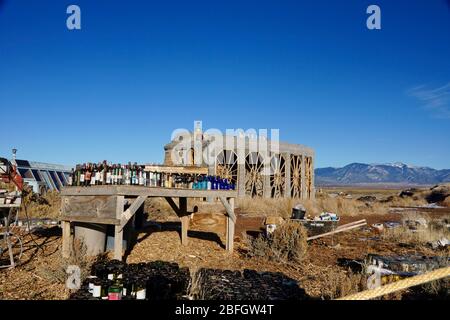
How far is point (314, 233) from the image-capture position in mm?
13375

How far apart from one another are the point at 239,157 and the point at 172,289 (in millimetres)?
18895

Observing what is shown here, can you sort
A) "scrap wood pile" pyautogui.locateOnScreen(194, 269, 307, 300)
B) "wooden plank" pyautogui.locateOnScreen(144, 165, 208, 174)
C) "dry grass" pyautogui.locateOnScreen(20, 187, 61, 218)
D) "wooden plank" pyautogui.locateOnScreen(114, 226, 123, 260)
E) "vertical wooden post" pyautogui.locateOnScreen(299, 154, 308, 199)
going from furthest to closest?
1. "vertical wooden post" pyautogui.locateOnScreen(299, 154, 308, 199)
2. "dry grass" pyautogui.locateOnScreen(20, 187, 61, 218)
3. "wooden plank" pyautogui.locateOnScreen(144, 165, 208, 174)
4. "wooden plank" pyautogui.locateOnScreen(114, 226, 123, 260)
5. "scrap wood pile" pyautogui.locateOnScreen(194, 269, 307, 300)

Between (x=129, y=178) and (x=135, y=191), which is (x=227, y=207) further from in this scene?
(x=135, y=191)

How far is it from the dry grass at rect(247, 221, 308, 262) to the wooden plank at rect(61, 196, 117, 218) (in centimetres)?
366

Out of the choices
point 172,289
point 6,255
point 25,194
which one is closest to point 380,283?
A: point 172,289

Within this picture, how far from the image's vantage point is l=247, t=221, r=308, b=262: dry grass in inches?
388

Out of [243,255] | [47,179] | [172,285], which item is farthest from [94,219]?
[47,179]

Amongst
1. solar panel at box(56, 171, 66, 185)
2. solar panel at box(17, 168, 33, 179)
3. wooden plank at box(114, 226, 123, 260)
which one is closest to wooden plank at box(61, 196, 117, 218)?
wooden plank at box(114, 226, 123, 260)

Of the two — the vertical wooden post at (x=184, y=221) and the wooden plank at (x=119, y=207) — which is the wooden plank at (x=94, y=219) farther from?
the vertical wooden post at (x=184, y=221)

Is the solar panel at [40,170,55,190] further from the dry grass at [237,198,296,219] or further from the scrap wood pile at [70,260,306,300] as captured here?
the scrap wood pile at [70,260,306,300]

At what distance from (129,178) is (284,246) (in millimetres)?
3959

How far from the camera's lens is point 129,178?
8336 millimetres
